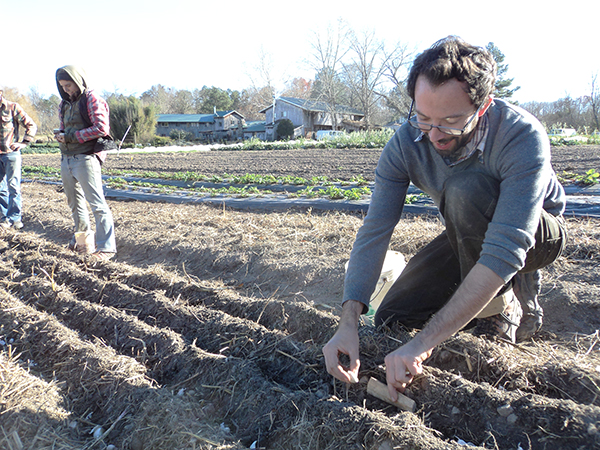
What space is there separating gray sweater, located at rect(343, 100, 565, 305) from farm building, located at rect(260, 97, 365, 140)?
42694mm

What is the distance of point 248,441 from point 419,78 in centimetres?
165

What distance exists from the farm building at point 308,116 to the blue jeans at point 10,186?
39.3m

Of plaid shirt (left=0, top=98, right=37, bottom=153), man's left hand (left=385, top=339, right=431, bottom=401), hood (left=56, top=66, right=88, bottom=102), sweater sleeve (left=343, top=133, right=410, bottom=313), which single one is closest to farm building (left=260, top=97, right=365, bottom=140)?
plaid shirt (left=0, top=98, right=37, bottom=153)

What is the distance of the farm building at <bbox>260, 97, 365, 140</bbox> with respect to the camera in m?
45.1

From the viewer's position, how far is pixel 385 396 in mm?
1789

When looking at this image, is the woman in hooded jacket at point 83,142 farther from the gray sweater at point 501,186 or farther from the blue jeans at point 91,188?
the gray sweater at point 501,186

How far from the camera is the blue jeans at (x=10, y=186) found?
529 centimetres

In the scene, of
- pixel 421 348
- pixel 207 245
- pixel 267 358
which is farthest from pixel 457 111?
pixel 207 245

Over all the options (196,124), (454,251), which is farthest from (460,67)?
(196,124)

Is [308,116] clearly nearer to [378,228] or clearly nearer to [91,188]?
[91,188]

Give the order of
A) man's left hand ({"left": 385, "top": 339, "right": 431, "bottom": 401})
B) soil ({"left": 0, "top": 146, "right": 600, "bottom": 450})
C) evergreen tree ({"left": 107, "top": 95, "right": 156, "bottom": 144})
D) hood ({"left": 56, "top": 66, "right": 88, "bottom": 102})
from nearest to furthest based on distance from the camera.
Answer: man's left hand ({"left": 385, "top": 339, "right": 431, "bottom": 401}), soil ({"left": 0, "top": 146, "right": 600, "bottom": 450}), hood ({"left": 56, "top": 66, "right": 88, "bottom": 102}), evergreen tree ({"left": 107, "top": 95, "right": 156, "bottom": 144})

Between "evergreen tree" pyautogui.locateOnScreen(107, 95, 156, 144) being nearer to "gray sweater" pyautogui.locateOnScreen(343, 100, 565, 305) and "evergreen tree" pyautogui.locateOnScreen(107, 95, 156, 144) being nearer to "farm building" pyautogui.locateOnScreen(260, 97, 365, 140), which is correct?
"farm building" pyautogui.locateOnScreen(260, 97, 365, 140)

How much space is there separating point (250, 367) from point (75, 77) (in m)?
3.36

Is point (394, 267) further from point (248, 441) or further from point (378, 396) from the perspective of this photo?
point (248, 441)
